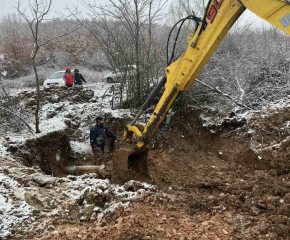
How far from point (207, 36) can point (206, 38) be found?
34 mm

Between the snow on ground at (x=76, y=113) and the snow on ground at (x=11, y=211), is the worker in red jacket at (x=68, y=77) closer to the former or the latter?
the snow on ground at (x=76, y=113)

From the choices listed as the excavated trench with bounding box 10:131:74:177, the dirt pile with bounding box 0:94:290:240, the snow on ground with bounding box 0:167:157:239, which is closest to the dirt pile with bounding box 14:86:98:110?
the excavated trench with bounding box 10:131:74:177

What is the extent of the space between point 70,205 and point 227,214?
2.36 m

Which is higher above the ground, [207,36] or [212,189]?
[207,36]

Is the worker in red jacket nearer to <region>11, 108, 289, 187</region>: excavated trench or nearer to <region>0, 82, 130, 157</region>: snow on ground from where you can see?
<region>0, 82, 130, 157</region>: snow on ground

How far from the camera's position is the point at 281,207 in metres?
3.57

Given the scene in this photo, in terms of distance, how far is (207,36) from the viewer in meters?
3.97

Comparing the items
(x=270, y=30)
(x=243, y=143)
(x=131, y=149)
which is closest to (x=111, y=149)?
(x=131, y=149)

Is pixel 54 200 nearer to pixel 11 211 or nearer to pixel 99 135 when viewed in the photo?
pixel 11 211

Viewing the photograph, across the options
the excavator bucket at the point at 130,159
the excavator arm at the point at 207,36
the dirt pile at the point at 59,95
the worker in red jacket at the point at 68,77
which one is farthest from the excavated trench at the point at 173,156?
the worker in red jacket at the point at 68,77

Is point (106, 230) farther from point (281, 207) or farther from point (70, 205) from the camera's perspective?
point (281, 207)

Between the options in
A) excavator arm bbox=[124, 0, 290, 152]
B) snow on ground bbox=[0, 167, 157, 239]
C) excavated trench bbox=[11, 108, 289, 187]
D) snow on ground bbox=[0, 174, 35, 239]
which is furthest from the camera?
excavated trench bbox=[11, 108, 289, 187]

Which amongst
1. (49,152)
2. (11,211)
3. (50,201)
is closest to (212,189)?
(50,201)

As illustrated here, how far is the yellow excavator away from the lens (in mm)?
2982
